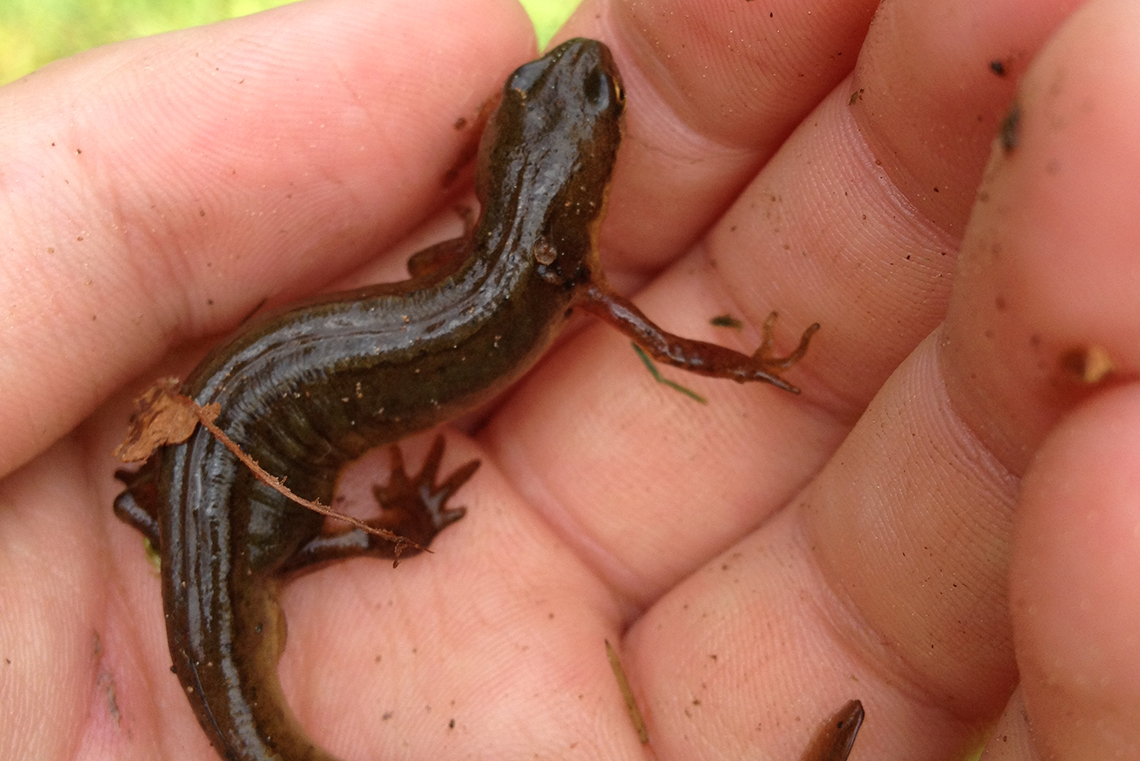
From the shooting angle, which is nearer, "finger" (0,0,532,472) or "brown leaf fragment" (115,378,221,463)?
"finger" (0,0,532,472)

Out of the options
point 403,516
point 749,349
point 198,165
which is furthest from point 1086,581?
point 198,165

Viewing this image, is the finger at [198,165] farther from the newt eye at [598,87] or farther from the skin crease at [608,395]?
the newt eye at [598,87]

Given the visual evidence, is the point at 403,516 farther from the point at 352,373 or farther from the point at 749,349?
the point at 749,349

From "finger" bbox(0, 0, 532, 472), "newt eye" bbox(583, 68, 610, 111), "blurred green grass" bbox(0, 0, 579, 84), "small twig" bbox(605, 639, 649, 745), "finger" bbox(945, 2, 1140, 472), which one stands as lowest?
"small twig" bbox(605, 639, 649, 745)

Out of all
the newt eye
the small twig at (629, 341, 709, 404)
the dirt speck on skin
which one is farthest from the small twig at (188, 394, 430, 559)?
the dirt speck on skin

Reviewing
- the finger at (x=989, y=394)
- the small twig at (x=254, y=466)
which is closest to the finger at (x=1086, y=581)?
the finger at (x=989, y=394)

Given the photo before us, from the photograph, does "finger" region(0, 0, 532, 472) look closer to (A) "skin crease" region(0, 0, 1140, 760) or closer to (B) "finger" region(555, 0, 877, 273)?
(A) "skin crease" region(0, 0, 1140, 760)

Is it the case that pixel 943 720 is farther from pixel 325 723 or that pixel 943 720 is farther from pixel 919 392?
pixel 325 723

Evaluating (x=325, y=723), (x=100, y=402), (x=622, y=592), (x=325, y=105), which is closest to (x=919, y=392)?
(x=622, y=592)

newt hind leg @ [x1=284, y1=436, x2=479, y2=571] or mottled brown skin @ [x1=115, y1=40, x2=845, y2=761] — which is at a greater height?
mottled brown skin @ [x1=115, y1=40, x2=845, y2=761]
